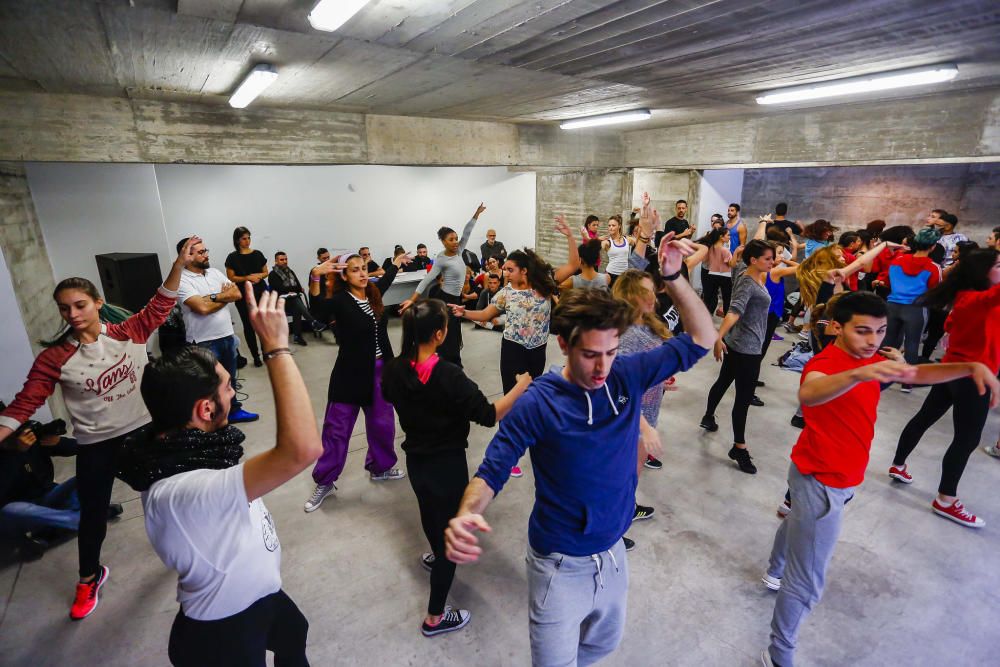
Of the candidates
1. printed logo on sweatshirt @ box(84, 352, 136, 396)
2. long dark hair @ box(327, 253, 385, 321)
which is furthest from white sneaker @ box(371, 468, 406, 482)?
printed logo on sweatshirt @ box(84, 352, 136, 396)

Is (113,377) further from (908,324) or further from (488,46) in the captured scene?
(908,324)

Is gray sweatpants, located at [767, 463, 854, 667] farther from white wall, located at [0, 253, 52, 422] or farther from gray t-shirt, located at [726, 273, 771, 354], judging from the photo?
white wall, located at [0, 253, 52, 422]

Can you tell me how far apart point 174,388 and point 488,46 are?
314 centimetres

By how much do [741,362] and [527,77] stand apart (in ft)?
10.2

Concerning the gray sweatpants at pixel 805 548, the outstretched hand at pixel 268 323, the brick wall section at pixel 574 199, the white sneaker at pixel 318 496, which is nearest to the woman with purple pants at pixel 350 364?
the white sneaker at pixel 318 496

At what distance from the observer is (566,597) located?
171cm

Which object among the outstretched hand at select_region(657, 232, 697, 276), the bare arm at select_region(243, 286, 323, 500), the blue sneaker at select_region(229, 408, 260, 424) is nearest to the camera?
the bare arm at select_region(243, 286, 323, 500)

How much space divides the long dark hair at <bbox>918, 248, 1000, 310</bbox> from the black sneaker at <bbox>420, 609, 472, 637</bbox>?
347cm

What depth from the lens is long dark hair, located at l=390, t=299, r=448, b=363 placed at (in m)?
2.34

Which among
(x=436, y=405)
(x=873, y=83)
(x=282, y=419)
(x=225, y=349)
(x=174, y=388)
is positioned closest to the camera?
(x=282, y=419)

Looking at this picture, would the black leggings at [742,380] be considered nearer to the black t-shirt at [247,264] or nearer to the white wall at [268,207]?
the black t-shirt at [247,264]

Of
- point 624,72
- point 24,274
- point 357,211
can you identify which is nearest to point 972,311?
point 624,72

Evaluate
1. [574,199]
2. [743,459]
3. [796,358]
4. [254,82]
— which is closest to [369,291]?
[254,82]

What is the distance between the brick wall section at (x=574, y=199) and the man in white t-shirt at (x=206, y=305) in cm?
790
